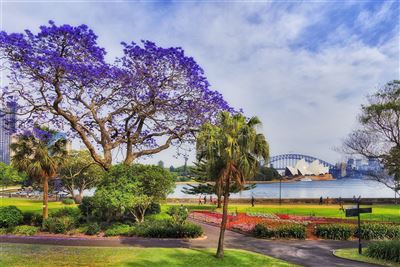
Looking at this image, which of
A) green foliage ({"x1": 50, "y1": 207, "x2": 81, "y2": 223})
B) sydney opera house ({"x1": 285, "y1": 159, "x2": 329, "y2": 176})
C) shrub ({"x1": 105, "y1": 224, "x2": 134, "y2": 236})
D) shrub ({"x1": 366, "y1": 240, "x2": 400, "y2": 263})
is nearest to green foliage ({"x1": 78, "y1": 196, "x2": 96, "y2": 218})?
green foliage ({"x1": 50, "y1": 207, "x2": 81, "y2": 223})

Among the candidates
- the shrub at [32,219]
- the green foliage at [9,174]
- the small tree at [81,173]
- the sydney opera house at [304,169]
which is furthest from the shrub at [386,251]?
the sydney opera house at [304,169]

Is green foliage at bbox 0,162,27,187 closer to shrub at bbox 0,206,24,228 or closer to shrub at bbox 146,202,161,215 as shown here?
shrub at bbox 0,206,24,228

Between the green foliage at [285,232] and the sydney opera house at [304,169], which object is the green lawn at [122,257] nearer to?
the green foliage at [285,232]

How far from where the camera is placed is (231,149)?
49.5 feet

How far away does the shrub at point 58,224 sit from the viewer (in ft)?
71.0

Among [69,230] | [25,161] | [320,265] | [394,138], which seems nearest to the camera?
[320,265]

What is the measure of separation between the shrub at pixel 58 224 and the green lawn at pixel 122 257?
3.98 m

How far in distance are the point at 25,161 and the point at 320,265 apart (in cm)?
1898

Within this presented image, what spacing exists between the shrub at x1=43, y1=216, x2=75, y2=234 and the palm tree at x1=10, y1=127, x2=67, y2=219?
3.74 feet

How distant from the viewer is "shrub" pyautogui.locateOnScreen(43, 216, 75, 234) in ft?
71.0

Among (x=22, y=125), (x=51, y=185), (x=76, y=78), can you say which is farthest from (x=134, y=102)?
(x=51, y=185)

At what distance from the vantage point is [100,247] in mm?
17656

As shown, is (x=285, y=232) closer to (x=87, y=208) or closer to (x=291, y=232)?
(x=291, y=232)

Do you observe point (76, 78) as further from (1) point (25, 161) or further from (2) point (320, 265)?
(2) point (320, 265)
